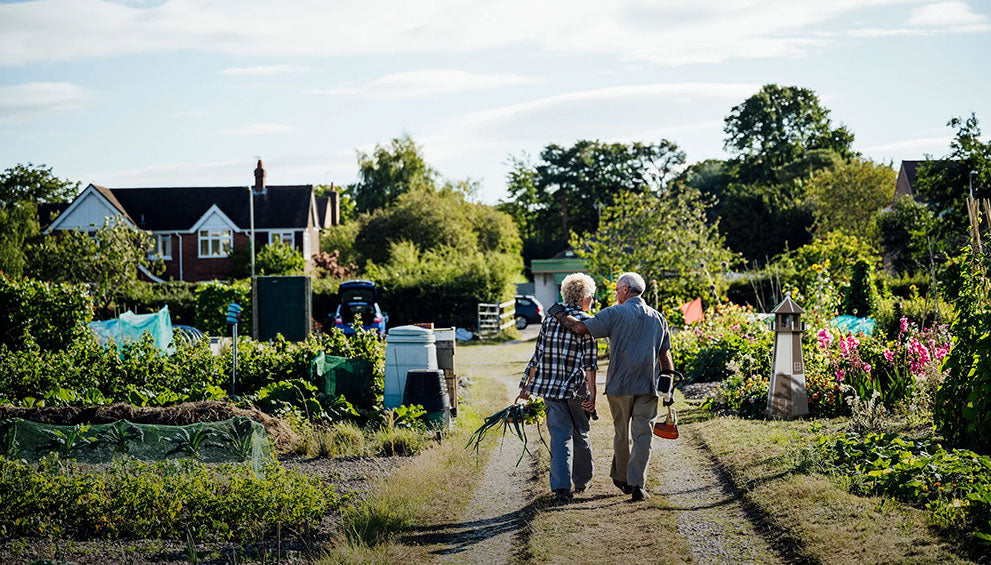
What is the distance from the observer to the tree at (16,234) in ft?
130

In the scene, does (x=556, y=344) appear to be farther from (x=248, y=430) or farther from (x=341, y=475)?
(x=248, y=430)

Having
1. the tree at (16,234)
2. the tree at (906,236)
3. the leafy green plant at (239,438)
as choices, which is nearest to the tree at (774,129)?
the tree at (906,236)

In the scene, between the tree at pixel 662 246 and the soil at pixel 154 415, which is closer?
the soil at pixel 154 415

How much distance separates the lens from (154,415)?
952cm

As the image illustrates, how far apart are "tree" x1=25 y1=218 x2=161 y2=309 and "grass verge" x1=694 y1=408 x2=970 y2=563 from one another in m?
30.0

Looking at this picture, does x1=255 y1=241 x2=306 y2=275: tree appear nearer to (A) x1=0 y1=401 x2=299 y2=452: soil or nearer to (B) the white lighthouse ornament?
(A) x1=0 y1=401 x2=299 y2=452: soil

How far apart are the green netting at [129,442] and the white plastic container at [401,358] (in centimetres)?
300

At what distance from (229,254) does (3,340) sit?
37431 mm

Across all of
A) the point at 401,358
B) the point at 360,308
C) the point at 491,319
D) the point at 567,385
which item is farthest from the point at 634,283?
the point at 491,319

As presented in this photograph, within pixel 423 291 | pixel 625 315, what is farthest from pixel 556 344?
pixel 423 291

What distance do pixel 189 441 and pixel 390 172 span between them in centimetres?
5725

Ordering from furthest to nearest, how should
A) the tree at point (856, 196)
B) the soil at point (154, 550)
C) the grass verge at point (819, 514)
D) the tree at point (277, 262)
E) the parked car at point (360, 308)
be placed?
the tree at point (856, 196) < the tree at point (277, 262) < the parked car at point (360, 308) < the soil at point (154, 550) < the grass verge at point (819, 514)

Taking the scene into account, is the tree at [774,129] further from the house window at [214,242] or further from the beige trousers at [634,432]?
the beige trousers at [634,432]

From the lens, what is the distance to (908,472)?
274 inches
